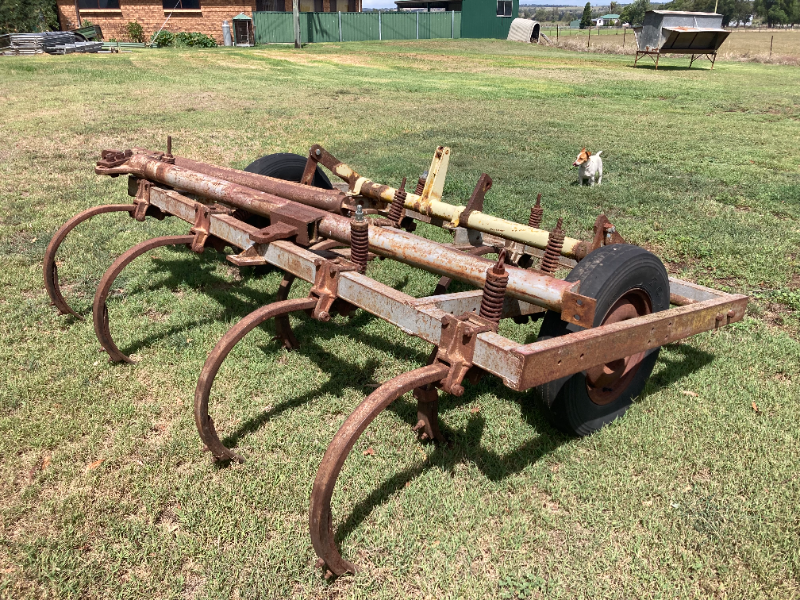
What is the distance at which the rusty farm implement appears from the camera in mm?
2400

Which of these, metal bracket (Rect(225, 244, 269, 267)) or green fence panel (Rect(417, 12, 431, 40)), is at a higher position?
green fence panel (Rect(417, 12, 431, 40))

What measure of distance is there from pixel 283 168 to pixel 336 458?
3.68m

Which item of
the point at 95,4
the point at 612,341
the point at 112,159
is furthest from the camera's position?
the point at 95,4

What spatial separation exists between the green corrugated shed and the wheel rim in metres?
46.3

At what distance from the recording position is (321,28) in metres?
37.5

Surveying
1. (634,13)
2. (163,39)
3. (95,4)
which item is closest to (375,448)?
(163,39)

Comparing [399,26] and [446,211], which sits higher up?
[399,26]

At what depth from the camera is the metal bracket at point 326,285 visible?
2.98 m

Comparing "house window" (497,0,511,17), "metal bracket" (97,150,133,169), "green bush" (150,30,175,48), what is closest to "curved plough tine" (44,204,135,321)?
"metal bracket" (97,150,133,169)

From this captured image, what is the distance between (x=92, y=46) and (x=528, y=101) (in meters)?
22.3

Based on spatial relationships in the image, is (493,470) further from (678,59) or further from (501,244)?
(678,59)

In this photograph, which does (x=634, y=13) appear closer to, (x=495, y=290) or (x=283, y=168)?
(x=283, y=168)

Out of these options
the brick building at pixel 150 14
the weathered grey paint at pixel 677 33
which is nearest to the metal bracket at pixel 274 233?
the weathered grey paint at pixel 677 33

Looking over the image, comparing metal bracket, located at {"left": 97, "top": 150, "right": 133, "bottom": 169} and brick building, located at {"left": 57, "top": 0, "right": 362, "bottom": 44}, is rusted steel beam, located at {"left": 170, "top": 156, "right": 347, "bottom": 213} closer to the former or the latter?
metal bracket, located at {"left": 97, "top": 150, "right": 133, "bottom": 169}
